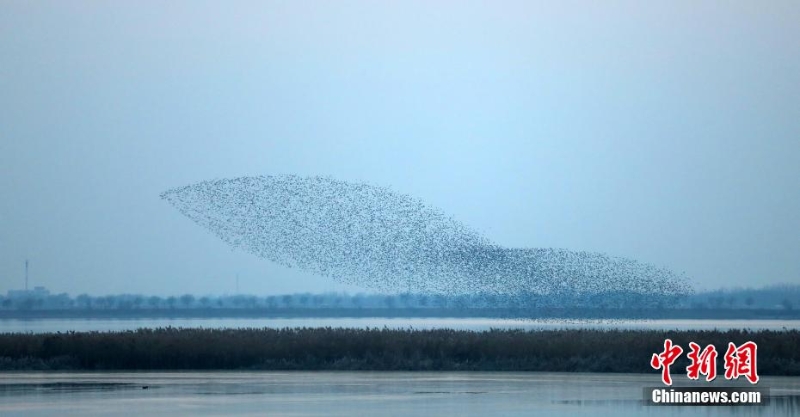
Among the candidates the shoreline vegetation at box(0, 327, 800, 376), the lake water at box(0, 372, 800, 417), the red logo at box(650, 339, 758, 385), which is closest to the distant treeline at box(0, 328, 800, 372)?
the shoreline vegetation at box(0, 327, 800, 376)

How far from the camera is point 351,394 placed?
31.0 metres

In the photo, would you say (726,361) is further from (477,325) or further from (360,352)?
(477,325)

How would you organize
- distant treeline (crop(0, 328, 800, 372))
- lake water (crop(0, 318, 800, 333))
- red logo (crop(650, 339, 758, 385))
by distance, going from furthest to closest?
lake water (crop(0, 318, 800, 333)), distant treeline (crop(0, 328, 800, 372)), red logo (crop(650, 339, 758, 385))

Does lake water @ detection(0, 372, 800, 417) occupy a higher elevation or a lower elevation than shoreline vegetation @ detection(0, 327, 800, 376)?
lower

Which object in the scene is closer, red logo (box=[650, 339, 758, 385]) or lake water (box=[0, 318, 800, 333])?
red logo (box=[650, 339, 758, 385])

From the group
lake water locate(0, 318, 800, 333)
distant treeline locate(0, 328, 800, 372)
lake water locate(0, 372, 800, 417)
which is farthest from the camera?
lake water locate(0, 318, 800, 333)

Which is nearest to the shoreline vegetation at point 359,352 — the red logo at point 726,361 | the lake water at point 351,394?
the lake water at point 351,394

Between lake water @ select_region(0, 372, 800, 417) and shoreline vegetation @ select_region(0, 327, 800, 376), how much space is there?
249 cm

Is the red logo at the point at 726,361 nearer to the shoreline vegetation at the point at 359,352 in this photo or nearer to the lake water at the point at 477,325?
the shoreline vegetation at the point at 359,352

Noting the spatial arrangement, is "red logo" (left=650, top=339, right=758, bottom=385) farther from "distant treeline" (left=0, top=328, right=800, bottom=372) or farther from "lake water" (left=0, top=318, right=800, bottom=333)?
"lake water" (left=0, top=318, right=800, bottom=333)

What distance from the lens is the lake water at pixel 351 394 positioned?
26.5 metres

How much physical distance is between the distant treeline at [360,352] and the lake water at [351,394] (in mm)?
2560

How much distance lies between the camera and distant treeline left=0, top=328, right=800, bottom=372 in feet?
137

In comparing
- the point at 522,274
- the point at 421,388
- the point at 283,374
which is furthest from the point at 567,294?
the point at 421,388
